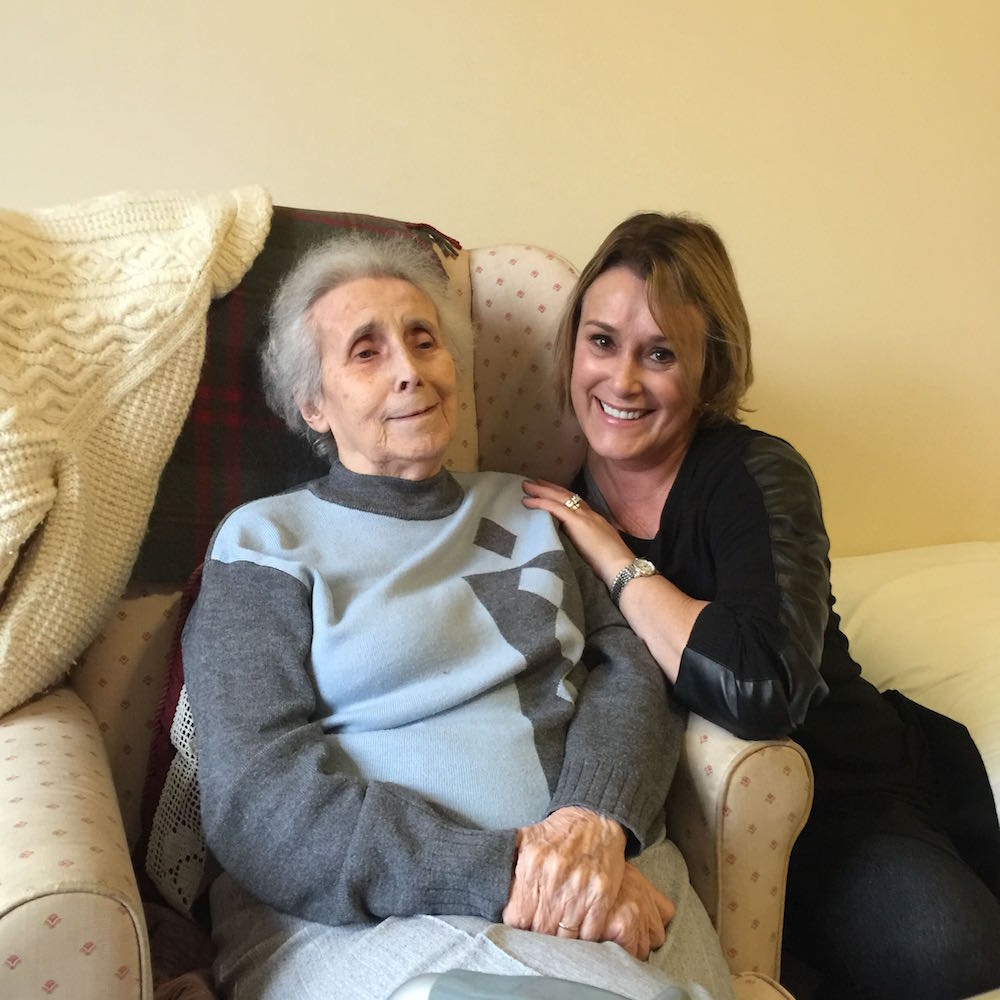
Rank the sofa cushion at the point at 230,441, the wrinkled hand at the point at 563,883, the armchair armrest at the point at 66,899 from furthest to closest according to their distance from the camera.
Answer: the sofa cushion at the point at 230,441
the wrinkled hand at the point at 563,883
the armchair armrest at the point at 66,899

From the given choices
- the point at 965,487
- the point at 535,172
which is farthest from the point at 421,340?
the point at 965,487

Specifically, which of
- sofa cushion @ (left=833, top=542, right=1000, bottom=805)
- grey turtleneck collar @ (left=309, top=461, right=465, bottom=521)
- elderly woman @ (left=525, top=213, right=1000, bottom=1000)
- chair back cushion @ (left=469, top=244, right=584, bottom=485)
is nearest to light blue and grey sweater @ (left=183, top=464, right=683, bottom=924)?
grey turtleneck collar @ (left=309, top=461, right=465, bottom=521)

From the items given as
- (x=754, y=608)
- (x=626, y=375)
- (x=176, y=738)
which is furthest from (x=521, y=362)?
(x=176, y=738)

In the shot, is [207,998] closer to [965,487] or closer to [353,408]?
[353,408]

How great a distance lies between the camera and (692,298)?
4.65 feet

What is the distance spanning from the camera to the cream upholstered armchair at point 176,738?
32.9 inches

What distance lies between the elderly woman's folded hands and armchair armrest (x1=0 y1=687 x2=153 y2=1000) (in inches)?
14.7

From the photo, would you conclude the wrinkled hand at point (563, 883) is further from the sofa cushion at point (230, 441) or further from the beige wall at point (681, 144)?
the beige wall at point (681, 144)

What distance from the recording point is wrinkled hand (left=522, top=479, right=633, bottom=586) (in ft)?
4.52

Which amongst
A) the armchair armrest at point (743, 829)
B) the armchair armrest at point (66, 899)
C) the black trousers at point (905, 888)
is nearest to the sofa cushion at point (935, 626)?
the black trousers at point (905, 888)

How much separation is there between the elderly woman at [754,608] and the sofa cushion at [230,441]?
0.40m

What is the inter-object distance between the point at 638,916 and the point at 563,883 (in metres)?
0.10

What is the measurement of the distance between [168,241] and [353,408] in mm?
363

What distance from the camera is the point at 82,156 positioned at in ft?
5.26
